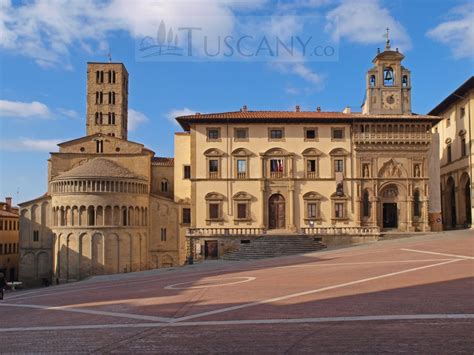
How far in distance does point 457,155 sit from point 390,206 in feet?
35.9

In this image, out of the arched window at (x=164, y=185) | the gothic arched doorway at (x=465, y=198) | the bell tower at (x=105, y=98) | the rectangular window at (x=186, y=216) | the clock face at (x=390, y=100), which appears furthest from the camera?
the bell tower at (x=105, y=98)

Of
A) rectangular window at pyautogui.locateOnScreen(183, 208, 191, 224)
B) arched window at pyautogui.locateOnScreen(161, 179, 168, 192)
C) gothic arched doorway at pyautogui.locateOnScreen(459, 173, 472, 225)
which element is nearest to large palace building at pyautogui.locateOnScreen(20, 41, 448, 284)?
gothic arched doorway at pyautogui.locateOnScreen(459, 173, 472, 225)

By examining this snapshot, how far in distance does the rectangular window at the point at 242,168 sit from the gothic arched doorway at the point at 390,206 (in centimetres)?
1414

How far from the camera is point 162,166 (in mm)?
63031

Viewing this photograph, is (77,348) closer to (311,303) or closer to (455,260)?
(311,303)

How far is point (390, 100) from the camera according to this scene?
50.8 meters

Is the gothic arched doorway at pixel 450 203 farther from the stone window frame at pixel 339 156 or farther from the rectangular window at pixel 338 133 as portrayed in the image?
the rectangular window at pixel 338 133

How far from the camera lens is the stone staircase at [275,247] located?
141 ft

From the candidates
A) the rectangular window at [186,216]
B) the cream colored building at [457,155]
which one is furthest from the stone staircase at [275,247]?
the cream colored building at [457,155]

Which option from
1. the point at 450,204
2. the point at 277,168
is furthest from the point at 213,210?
the point at 450,204

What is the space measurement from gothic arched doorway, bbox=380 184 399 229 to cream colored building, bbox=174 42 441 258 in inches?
3.8

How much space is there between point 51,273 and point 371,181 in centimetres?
3756

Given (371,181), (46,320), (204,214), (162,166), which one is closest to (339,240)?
(371,181)

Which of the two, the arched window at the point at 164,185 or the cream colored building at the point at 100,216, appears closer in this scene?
the cream colored building at the point at 100,216
